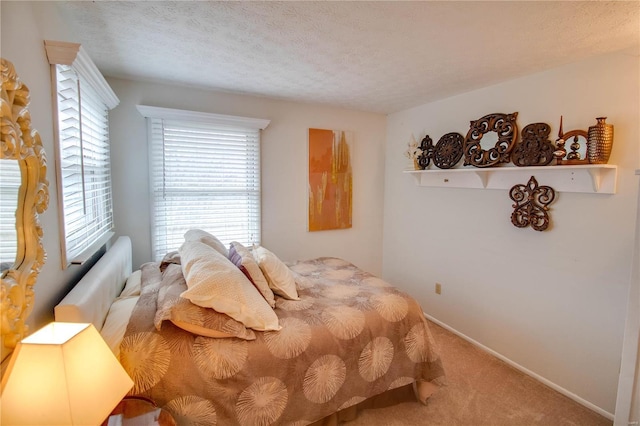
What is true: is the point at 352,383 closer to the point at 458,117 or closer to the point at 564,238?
the point at 564,238

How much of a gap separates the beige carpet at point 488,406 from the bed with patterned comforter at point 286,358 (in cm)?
18

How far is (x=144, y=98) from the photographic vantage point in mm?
2756

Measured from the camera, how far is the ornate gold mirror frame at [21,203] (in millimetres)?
917

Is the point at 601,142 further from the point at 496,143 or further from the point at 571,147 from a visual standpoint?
the point at 496,143

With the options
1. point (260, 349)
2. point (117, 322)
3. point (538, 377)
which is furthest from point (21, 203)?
point (538, 377)

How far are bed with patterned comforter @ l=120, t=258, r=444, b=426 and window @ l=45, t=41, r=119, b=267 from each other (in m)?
0.49

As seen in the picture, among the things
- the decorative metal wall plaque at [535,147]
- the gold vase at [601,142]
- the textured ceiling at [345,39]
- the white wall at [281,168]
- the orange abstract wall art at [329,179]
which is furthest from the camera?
A: the orange abstract wall art at [329,179]

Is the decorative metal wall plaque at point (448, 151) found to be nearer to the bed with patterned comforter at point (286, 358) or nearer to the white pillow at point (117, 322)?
the bed with patterned comforter at point (286, 358)

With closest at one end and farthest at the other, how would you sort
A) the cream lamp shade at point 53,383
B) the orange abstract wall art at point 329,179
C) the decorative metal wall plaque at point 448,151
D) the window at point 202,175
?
the cream lamp shade at point 53,383
the window at point 202,175
the decorative metal wall plaque at point 448,151
the orange abstract wall art at point 329,179

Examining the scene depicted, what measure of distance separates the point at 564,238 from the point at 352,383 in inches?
73.4

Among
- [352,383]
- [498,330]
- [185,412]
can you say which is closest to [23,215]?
[185,412]

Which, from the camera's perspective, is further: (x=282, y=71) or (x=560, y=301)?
(x=282, y=71)

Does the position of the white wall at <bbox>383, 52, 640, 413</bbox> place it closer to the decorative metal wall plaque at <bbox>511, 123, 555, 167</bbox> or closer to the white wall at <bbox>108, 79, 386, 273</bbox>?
the decorative metal wall plaque at <bbox>511, 123, 555, 167</bbox>

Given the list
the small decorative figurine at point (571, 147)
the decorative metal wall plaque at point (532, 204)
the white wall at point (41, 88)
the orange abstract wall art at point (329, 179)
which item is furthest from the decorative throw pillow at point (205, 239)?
the small decorative figurine at point (571, 147)
